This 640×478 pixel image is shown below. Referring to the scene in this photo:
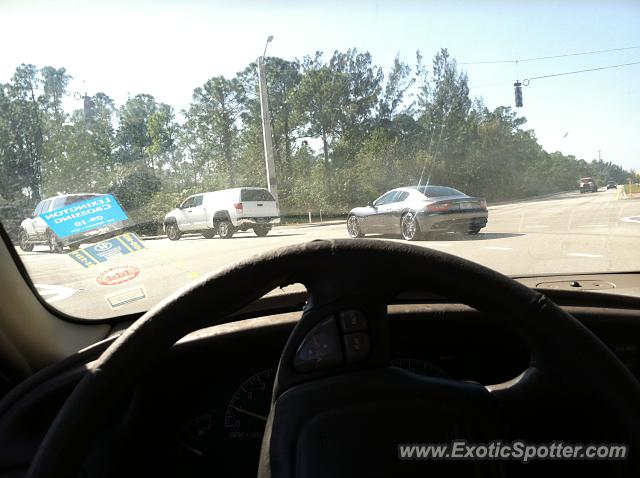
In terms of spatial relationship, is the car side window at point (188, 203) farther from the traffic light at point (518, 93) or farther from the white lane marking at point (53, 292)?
the traffic light at point (518, 93)

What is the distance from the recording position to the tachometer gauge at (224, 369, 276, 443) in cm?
234

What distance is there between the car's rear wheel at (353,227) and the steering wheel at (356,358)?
224cm

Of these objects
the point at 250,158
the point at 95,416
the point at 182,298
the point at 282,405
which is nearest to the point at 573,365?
the point at 282,405

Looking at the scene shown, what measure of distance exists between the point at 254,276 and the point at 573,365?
84 cm

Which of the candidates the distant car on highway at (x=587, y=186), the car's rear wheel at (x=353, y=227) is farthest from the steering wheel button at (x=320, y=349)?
the distant car on highway at (x=587, y=186)

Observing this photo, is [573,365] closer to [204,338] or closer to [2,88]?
[204,338]

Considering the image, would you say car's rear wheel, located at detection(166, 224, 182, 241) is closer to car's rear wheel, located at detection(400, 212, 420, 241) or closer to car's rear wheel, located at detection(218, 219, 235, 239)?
car's rear wheel, located at detection(218, 219, 235, 239)

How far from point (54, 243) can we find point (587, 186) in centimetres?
424

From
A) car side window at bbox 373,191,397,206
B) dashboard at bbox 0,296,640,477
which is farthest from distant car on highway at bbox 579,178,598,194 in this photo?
dashboard at bbox 0,296,640,477

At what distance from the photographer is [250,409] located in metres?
2.39

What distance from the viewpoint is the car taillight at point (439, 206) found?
3.97m

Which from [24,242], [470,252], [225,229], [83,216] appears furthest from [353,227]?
[24,242]

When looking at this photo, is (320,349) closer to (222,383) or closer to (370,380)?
(370,380)

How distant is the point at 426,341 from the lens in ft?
8.28
